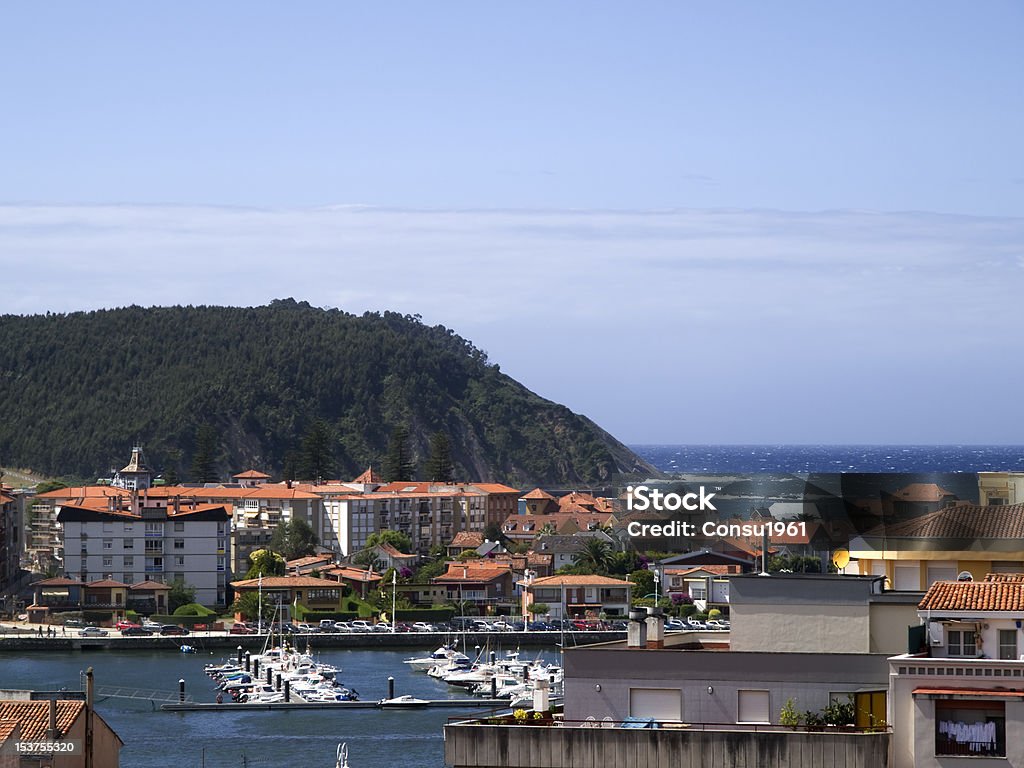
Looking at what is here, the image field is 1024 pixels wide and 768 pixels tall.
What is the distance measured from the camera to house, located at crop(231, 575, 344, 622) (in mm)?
84938

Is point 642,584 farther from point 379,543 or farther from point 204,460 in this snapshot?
point 204,460

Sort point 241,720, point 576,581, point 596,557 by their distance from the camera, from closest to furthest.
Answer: point 241,720
point 576,581
point 596,557

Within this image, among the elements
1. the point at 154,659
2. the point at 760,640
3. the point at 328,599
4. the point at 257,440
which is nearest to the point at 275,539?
the point at 328,599

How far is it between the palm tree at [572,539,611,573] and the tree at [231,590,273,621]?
15231 millimetres

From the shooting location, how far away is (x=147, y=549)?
8844 cm

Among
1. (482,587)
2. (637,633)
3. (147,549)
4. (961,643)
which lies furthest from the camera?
(482,587)

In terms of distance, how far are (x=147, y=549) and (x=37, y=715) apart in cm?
6886

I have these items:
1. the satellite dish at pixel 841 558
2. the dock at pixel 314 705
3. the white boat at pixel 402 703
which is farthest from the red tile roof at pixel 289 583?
the satellite dish at pixel 841 558

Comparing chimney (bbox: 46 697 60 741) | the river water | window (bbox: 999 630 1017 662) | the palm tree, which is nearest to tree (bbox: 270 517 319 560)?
the palm tree

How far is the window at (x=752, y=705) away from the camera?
13.2 m

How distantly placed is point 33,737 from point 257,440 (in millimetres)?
161818

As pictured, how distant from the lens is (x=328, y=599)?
8594cm

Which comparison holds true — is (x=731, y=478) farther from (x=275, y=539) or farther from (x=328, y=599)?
(x=275, y=539)

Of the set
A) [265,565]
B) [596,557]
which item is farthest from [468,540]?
[265,565]
